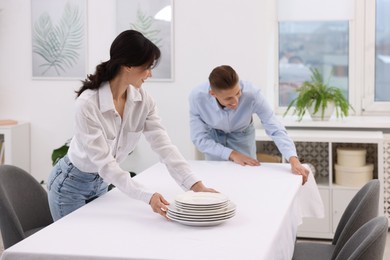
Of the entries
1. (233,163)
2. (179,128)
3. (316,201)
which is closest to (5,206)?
(233,163)

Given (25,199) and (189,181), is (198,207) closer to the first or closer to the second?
(189,181)

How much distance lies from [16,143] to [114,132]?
268 centimetres

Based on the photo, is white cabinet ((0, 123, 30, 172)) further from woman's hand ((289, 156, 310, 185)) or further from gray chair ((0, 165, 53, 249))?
woman's hand ((289, 156, 310, 185))

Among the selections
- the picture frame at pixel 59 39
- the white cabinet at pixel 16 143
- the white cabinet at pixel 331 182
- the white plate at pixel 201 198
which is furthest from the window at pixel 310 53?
the white plate at pixel 201 198

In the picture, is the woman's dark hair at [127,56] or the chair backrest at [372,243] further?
the woman's dark hair at [127,56]

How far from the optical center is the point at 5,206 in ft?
8.13

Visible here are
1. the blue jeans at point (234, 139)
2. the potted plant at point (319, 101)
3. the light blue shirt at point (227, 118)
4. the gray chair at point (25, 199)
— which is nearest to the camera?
the gray chair at point (25, 199)

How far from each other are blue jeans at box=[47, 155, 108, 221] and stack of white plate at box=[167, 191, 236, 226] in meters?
0.53

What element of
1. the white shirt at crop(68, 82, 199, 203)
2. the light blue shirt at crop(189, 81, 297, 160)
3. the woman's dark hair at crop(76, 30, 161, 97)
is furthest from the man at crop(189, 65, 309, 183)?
the woman's dark hair at crop(76, 30, 161, 97)

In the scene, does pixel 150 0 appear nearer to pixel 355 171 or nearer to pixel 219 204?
pixel 355 171

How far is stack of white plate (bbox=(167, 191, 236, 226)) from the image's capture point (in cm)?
208

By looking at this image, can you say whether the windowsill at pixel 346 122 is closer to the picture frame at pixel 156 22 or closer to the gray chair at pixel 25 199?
the picture frame at pixel 156 22

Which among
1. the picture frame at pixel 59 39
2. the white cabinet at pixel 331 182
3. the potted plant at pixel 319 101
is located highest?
the picture frame at pixel 59 39

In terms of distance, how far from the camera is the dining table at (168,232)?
1811mm
